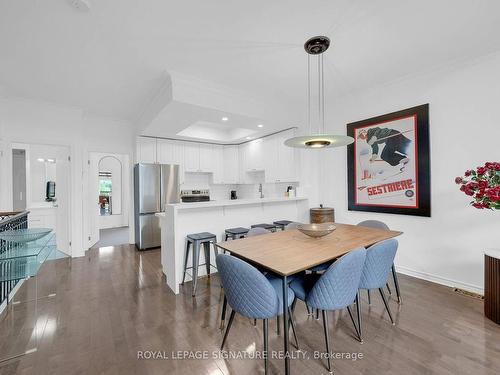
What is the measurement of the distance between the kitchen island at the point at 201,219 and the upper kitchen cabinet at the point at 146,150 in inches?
82.0

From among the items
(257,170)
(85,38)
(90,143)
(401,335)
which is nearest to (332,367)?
(401,335)

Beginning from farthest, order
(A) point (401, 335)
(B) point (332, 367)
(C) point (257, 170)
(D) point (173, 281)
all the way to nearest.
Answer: (C) point (257, 170)
(D) point (173, 281)
(A) point (401, 335)
(B) point (332, 367)

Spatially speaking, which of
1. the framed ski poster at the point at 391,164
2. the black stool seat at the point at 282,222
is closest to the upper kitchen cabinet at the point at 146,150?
the black stool seat at the point at 282,222

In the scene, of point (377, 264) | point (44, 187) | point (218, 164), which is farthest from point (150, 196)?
point (377, 264)

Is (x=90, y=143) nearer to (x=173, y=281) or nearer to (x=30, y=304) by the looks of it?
(x=30, y=304)

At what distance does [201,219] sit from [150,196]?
2114 millimetres

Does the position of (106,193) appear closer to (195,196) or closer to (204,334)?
(195,196)

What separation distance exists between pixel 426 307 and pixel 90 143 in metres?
5.98

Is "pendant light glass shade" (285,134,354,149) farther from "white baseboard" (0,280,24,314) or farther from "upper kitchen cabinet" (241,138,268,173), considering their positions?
"white baseboard" (0,280,24,314)

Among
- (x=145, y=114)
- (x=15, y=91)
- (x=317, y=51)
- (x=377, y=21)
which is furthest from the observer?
(x=145, y=114)

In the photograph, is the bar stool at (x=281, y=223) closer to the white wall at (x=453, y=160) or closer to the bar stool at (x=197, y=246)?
the bar stool at (x=197, y=246)

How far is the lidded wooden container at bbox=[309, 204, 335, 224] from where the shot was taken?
398cm

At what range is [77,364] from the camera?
1.71m

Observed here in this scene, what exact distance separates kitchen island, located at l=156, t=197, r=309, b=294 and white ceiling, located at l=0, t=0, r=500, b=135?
1.76 metres
